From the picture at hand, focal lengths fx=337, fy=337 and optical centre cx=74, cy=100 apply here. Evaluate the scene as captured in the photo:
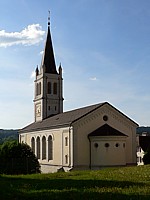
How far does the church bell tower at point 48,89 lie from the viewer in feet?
204

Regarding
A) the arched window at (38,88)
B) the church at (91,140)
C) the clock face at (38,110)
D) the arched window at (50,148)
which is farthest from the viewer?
the arched window at (38,88)

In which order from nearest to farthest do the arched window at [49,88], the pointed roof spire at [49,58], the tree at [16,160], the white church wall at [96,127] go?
the tree at [16,160]
the white church wall at [96,127]
the arched window at [49,88]
the pointed roof spire at [49,58]

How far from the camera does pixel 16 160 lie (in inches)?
1646

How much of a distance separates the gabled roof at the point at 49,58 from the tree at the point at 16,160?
22.0 meters

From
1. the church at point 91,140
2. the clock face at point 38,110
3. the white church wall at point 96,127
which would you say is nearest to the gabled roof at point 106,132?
the church at point 91,140

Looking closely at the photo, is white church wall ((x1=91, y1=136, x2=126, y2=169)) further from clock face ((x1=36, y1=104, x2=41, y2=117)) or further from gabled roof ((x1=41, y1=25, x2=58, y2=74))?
gabled roof ((x1=41, y1=25, x2=58, y2=74))

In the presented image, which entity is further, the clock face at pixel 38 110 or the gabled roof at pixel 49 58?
the gabled roof at pixel 49 58

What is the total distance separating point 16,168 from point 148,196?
31.8 m

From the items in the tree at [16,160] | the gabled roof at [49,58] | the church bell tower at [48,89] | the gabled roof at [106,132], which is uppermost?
the gabled roof at [49,58]

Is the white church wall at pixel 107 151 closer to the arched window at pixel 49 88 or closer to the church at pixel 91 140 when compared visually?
the church at pixel 91 140

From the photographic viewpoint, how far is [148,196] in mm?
10750

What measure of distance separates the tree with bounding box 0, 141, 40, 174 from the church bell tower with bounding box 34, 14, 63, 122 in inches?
703

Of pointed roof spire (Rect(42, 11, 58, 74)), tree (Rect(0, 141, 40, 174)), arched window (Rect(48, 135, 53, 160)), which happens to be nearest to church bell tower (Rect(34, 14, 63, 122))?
pointed roof spire (Rect(42, 11, 58, 74))

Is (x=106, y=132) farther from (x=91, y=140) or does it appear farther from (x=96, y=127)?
(x=91, y=140)
